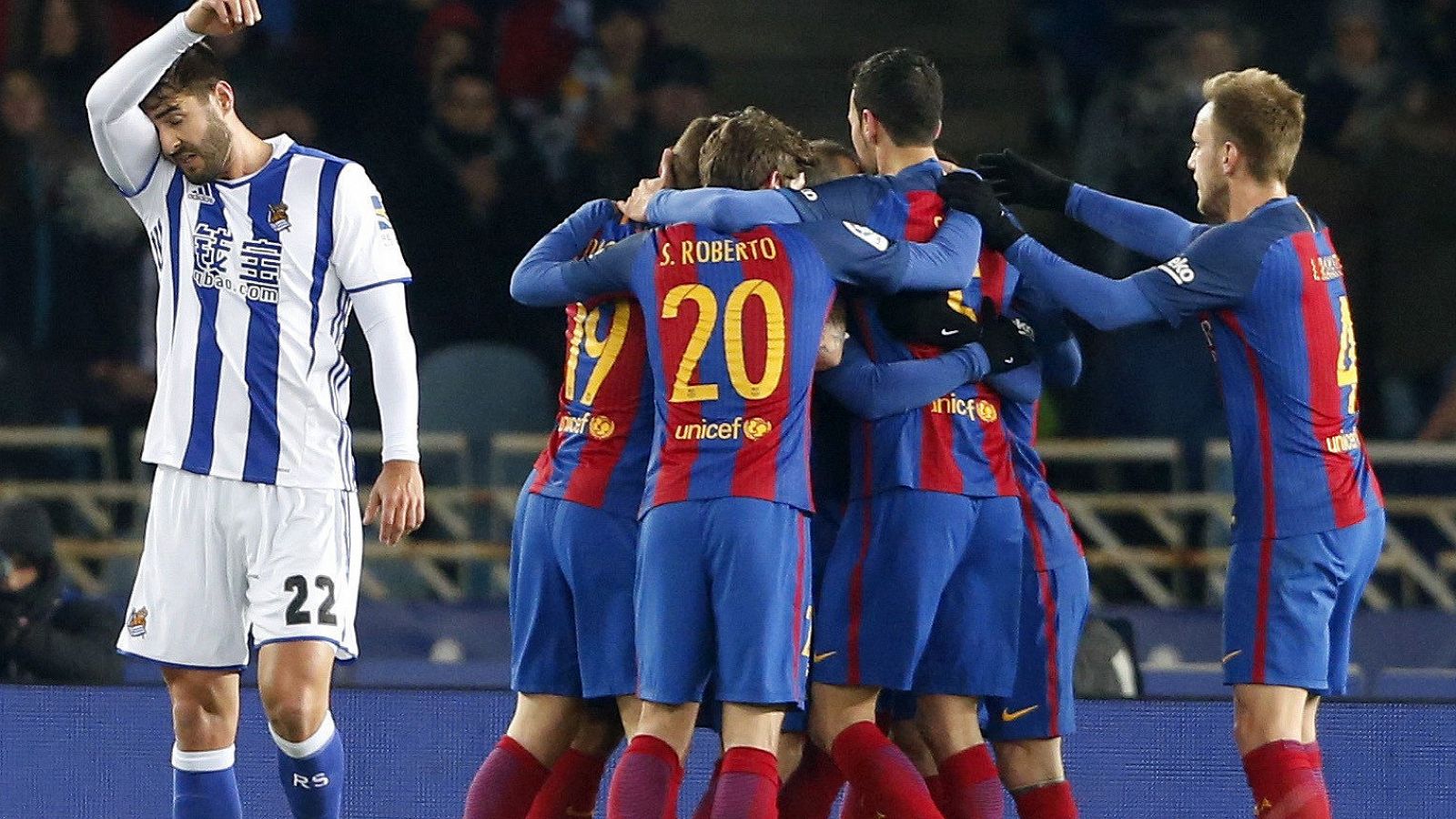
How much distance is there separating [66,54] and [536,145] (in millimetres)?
2079

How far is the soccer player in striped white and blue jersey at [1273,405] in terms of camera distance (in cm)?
457

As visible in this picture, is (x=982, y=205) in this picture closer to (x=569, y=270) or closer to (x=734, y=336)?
(x=734, y=336)

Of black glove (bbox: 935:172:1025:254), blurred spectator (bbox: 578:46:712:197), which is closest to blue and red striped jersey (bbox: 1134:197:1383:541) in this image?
black glove (bbox: 935:172:1025:254)

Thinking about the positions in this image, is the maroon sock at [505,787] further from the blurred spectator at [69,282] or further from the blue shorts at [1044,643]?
the blurred spectator at [69,282]

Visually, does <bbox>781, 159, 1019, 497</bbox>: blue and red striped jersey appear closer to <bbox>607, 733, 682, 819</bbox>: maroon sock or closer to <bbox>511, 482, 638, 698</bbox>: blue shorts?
<bbox>511, 482, 638, 698</bbox>: blue shorts

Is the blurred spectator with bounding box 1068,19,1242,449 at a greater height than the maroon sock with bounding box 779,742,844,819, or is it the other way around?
the blurred spectator with bounding box 1068,19,1242,449

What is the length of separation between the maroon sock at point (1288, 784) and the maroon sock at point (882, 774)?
688mm

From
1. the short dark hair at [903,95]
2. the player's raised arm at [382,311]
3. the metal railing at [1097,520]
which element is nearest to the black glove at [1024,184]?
the short dark hair at [903,95]

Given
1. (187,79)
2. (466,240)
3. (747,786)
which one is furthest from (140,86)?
(466,240)

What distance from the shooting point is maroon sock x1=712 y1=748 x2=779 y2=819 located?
4.27m

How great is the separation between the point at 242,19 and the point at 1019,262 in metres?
1.71

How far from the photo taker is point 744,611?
14.2 ft

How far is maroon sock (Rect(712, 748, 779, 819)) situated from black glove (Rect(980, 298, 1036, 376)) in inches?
39.3

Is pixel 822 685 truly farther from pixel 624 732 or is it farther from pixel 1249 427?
pixel 1249 427
